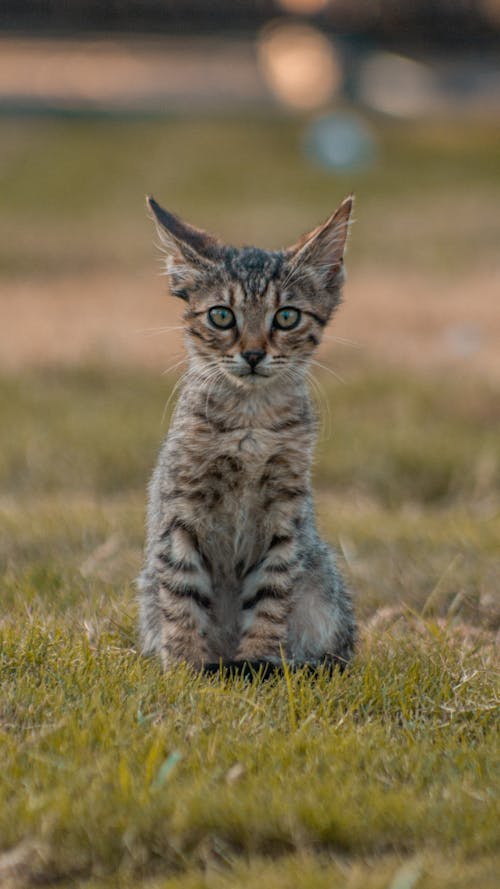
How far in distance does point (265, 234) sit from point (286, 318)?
1452 cm

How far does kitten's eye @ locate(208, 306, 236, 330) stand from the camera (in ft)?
16.1

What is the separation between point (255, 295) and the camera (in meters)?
4.90

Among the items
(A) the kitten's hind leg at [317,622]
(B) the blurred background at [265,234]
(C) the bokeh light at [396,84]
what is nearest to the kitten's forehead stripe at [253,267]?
(B) the blurred background at [265,234]

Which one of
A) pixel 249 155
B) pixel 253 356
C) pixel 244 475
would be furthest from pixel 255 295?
pixel 249 155

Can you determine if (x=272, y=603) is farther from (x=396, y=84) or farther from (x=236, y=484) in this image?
(x=396, y=84)

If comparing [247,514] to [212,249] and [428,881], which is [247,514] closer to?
[212,249]

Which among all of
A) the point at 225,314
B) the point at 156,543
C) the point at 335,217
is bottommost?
the point at 156,543

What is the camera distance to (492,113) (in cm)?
3083

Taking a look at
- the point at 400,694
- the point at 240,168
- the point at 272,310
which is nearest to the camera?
the point at 400,694

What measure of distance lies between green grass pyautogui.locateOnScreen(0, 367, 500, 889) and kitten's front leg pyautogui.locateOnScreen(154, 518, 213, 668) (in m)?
0.14

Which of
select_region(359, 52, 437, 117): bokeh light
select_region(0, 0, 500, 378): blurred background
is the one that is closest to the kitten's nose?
select_region(0, 0, 500, 378): blurred background

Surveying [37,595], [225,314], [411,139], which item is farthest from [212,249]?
[411,139]

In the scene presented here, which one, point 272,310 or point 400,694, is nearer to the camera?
point 400,694

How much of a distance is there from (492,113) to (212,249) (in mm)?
27331
